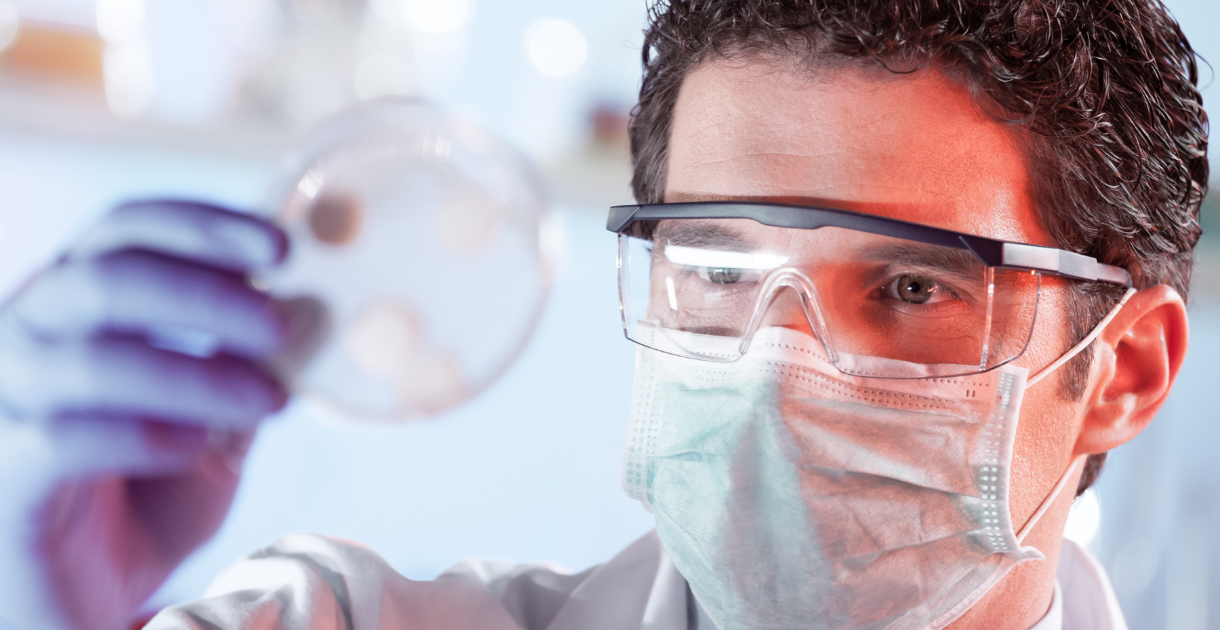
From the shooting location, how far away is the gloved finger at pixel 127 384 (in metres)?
1.13

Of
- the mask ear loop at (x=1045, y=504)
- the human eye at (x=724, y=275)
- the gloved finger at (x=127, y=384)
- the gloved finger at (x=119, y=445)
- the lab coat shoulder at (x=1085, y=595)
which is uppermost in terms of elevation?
the human eye at (x=724, y=275)

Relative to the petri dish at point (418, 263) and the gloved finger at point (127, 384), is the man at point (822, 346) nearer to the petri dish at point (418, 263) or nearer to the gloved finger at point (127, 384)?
the gloved finger at point (127, 384)

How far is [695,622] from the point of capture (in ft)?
3.96

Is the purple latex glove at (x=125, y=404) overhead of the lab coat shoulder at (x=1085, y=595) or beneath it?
overhead

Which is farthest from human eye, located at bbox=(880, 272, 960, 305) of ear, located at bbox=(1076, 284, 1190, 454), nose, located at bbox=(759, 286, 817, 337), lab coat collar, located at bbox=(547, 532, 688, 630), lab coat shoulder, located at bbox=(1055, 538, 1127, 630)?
lab coat shoulder, located at bbox=(1055, 538, 1127, 630)

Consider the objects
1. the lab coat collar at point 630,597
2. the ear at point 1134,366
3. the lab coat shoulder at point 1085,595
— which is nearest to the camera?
the ear at point 1134,366

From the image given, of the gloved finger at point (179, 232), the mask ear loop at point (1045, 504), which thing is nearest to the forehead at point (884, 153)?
the mask ear loop at point (1045, 504)

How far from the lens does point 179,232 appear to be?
127 cm

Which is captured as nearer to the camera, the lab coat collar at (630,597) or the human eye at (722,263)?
the human eye at (722,263)

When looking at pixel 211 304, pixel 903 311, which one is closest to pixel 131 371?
pixel 211 304

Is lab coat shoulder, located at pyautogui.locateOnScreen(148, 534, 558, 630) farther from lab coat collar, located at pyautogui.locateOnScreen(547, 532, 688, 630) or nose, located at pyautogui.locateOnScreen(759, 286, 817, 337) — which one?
nose, located at pyautogui.locateOnScreen(759, 286, 817, 337)

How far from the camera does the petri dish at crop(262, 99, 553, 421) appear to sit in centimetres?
166

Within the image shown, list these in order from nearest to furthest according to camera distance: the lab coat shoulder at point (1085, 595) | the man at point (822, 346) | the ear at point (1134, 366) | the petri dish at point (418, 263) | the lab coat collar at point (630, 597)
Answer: the man at point (822, 346)
the ear at point (1134, 366)
the lab coat collar at point (630, 597)
the lab coat shoulder at point (1085, 595)
the petri dish at point (418, 263)

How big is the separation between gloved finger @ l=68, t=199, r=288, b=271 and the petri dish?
0.33m
